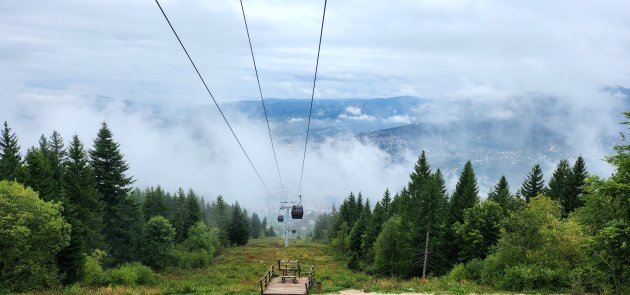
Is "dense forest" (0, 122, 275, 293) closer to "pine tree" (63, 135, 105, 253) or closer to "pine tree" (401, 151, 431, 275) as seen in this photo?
"pine tree" (63, 135, 105, 253)

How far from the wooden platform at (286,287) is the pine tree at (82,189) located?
96.8 feet

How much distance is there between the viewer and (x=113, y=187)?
187 feet

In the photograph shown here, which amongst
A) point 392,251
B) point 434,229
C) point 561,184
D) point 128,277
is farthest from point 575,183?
point 128,277

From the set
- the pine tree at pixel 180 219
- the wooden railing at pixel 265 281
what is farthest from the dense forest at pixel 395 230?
the wooden railing at pixel 265 281

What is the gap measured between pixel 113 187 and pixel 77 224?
15.5 metres

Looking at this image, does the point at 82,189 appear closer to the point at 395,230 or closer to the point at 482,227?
the point at 395,230

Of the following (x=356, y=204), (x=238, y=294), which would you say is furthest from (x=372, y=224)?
(x=238, y=294)

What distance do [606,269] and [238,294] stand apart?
19418mm

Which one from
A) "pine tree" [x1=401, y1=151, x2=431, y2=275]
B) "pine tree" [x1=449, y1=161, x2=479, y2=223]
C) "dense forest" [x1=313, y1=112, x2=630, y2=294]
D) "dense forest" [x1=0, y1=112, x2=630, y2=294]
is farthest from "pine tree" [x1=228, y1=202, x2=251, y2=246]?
"pine tree" [x1=449, y1=161, x2=479, y2=223]

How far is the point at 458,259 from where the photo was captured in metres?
55.1

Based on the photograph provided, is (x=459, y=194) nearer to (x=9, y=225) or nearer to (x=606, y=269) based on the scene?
(x=606, y=269)

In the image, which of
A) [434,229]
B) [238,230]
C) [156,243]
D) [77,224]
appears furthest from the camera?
[238,230]

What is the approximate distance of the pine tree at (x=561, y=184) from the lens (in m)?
63.7

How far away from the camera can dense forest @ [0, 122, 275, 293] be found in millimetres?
33531
